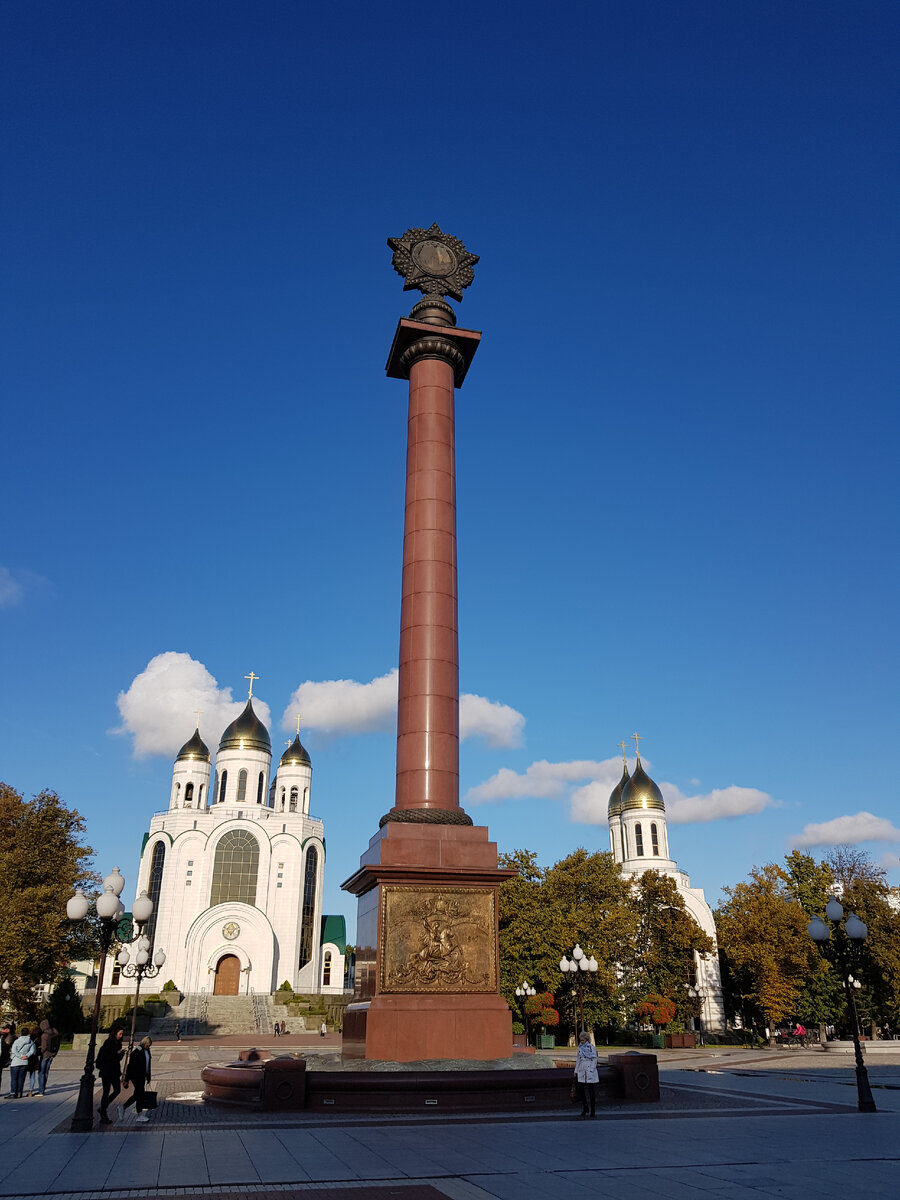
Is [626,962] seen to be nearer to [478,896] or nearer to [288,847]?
[288,847]

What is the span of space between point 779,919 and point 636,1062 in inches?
1458

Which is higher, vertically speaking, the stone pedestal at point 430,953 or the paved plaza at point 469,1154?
the stone pedestal at point 430,953

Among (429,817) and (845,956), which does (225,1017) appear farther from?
(845,956)

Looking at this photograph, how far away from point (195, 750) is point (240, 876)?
11.4m

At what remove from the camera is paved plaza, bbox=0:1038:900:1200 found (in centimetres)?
823

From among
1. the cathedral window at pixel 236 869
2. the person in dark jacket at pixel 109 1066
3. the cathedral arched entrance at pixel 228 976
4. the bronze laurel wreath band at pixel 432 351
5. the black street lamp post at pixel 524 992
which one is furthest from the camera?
the cathedral window at pixel 236 869

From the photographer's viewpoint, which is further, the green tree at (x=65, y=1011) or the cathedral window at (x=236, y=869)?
the cathedral window at (x=236, y=869)

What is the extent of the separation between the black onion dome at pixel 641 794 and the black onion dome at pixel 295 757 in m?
25.1

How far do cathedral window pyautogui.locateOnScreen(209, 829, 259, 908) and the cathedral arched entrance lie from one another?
4.29 meters

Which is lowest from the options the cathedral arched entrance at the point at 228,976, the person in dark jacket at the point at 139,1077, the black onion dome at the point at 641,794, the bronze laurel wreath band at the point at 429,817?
the person in dark jacket at the point at 139,1077

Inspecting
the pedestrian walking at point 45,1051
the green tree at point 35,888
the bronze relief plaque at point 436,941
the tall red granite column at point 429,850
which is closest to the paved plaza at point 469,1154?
the tall red granite column at point 429,850

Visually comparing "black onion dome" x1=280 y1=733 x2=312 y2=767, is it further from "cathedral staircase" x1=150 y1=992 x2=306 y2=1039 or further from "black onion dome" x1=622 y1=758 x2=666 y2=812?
"black onion dome" x1=622 y1=758 x2=666 y2=812

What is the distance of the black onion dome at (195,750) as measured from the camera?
69625mm

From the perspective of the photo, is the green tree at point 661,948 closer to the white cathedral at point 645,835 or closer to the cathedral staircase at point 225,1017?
the white cathedral at point 645,835
